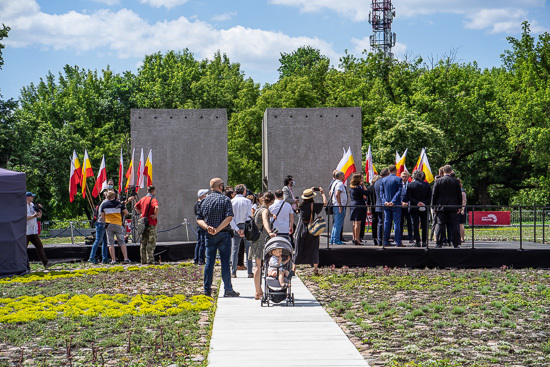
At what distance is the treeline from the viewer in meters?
49.7

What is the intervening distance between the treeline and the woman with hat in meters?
32.3

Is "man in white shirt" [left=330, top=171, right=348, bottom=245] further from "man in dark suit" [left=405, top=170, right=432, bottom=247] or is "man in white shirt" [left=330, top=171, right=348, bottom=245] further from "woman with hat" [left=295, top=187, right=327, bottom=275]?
"woman with hat" [left=295, top=187, right=327, bottom=275]

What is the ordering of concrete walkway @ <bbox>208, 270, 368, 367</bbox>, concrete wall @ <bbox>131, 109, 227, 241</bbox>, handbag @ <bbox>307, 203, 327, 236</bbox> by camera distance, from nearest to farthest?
1. concrete walkway @ <bbox>208, 270, 368, 367</bbox>
2. handbag @ <bbox>307, 203, 327, 236</bbox>
3. concrete wall @ <bbox>131, 109, 227, 241</bbox>

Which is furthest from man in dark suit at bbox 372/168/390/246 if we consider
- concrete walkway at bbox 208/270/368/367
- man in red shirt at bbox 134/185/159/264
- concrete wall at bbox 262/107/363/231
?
concrete wall at bbox 262/107/363/231

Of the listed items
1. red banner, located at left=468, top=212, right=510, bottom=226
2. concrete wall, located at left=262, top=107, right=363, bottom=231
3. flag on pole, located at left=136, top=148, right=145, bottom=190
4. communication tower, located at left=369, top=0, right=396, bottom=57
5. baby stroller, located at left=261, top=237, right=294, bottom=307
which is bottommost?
red banner, located at left=468, top=212, right=510, bottom=226

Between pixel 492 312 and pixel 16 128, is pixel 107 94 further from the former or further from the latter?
pixel 492 312

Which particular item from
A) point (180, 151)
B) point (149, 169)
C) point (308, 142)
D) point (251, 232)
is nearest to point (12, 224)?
point (251, 232)

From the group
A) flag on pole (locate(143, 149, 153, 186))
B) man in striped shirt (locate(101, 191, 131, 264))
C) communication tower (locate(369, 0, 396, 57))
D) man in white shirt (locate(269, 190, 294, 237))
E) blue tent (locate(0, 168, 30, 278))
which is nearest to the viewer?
man in white shirt (locate(269, 190, 294, 237))

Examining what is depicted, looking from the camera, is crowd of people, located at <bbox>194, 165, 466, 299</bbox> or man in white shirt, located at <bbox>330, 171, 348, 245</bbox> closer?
crowd of people, located at <bbox>194, 165, 466, 299</bbox>

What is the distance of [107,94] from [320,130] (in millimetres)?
37197

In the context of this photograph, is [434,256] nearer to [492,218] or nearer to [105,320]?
[105,320]

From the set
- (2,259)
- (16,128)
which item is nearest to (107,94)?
(16,128)

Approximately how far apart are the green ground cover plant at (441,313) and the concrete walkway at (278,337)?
253mm

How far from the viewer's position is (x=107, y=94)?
198 ft
